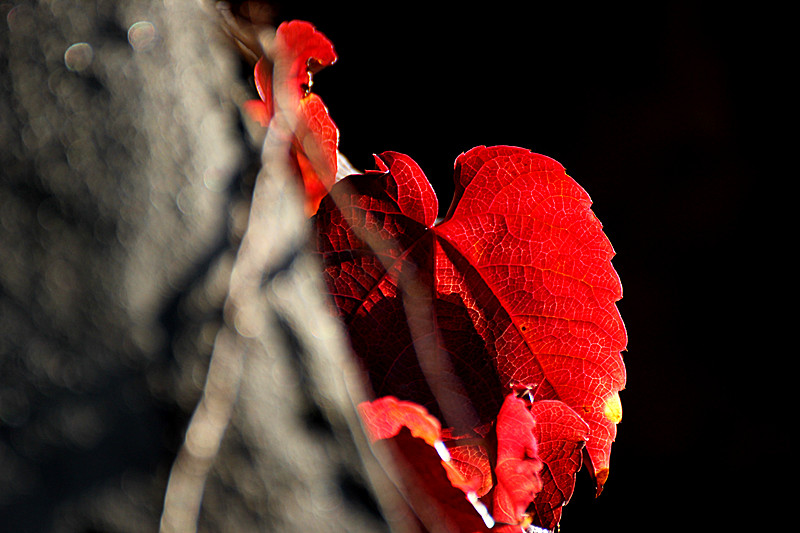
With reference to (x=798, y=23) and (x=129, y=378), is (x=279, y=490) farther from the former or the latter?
(x=798, y=23)

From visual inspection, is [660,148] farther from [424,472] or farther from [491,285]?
[424,472]

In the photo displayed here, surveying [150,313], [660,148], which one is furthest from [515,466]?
[660,148]

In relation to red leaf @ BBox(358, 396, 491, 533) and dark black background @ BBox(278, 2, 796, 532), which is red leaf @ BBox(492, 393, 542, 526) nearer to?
red leaf @ BBox(358, 396, 491, 533)

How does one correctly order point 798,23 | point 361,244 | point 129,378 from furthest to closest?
1. point 798,23
2. point 361,244
3. point 129,378

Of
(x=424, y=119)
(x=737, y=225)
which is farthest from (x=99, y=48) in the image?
(x=737, y=225)

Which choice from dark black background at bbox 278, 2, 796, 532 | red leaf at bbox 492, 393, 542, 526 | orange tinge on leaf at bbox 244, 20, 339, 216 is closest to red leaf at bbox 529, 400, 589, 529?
red leaf at bbox 492, 393, 542, 526
